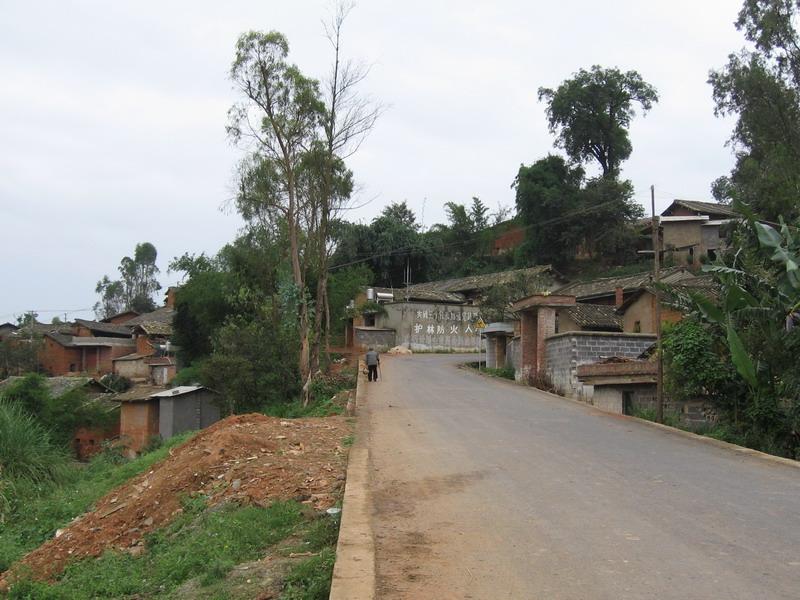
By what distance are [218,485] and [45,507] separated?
762cm

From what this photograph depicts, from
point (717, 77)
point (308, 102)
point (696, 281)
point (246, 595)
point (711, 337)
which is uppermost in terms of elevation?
point (717, 77)

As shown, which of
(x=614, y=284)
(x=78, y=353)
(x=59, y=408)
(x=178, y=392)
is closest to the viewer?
(x=178, y=392)

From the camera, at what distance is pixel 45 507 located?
15805mm

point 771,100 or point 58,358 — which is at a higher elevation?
point 771,100

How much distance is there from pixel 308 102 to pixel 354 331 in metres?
28.7

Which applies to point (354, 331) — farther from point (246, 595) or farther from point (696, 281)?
point (246, 595)

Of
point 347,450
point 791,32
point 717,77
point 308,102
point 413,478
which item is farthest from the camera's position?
point 717,77

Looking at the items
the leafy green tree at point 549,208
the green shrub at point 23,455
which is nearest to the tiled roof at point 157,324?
the leafy green tree at point 549,208

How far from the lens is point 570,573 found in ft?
18.7

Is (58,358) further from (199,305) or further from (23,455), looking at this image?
(23,455)

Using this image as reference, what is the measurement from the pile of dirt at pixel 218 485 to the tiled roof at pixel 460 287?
40.8 meters

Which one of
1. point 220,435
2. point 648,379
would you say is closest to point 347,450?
point 220,435

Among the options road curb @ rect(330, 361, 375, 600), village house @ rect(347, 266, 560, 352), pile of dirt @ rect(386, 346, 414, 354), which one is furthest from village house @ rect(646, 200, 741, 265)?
road curb @ rect(330, 361, 375, 600)

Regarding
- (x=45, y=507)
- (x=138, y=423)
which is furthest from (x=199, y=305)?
(x=45, y=507)
